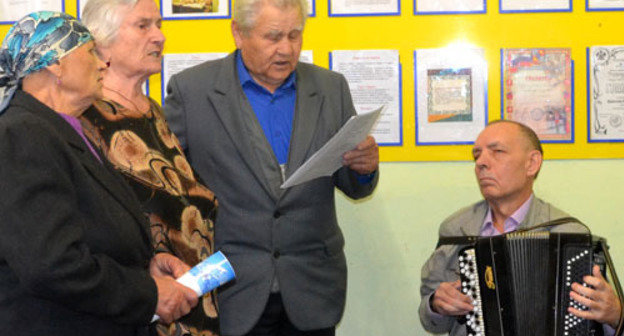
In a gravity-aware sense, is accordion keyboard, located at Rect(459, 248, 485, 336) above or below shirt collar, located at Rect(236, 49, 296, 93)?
→ below

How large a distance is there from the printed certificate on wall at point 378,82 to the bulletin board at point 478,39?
2 centimetres

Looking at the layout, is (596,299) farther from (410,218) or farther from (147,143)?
(147,143)

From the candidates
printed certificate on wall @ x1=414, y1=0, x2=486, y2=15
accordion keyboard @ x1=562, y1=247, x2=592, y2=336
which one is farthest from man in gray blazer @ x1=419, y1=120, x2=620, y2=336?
printed certificate on wall @ x1=414, y1=0, x2=486, y2=15

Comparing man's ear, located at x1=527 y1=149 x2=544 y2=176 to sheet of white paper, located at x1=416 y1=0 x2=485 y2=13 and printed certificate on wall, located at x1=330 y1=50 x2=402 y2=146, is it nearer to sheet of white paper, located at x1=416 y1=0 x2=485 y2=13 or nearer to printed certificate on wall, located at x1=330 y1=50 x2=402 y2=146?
printed certificate on wall, located at x1=330 y1=50 x2=402 y2=146

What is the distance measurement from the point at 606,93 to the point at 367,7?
1.17 m

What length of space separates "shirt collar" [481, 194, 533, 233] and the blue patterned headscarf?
1807 millimetres

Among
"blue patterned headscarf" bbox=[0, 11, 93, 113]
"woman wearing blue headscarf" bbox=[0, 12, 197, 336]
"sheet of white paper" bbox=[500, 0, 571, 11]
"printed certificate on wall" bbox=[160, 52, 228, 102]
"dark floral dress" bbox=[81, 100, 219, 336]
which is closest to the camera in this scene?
"woman wearing blue headscarf" bbox=[0, 12, 197, 336]

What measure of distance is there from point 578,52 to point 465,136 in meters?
0.64

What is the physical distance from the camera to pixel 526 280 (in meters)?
2.84

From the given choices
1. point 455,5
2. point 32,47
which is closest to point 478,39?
point 455,5

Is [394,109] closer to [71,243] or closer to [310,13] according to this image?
[310,13]

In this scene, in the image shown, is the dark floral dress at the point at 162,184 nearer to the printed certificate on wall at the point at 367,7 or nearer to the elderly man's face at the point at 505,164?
the elderly man's face at the point at 505,164

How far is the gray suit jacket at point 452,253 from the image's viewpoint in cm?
309

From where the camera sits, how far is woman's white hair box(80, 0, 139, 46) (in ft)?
8.20
